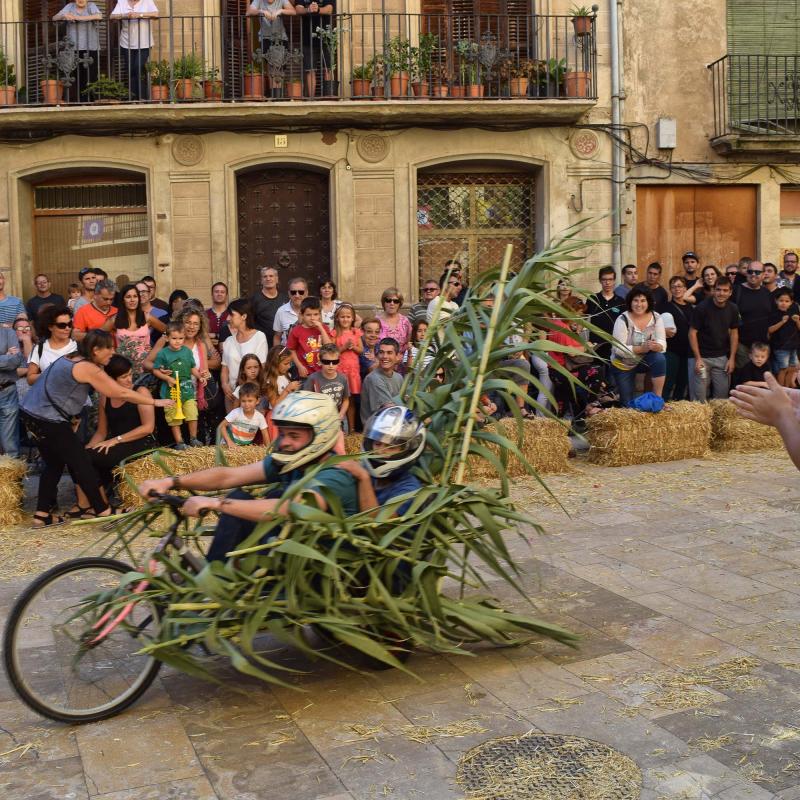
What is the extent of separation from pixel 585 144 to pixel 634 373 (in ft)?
20.9

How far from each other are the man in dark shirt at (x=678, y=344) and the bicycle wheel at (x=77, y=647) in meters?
9.30

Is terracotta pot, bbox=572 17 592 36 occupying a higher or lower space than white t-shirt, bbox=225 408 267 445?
higher

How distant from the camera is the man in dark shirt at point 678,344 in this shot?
13.3 m

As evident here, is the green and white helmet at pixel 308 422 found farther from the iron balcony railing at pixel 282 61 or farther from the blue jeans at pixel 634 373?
the iron balcony railing at pixel 282 61

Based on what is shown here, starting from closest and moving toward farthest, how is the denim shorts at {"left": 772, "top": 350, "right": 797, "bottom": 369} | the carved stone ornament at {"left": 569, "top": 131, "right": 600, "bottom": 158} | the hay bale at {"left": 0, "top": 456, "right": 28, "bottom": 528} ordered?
the hay bale at {"left": 0, "top": 456, "right": 28, "bottom": 528}
the denim shorts at {"left": 772, "top": 350, "right": 797, "bottom": 369}
the carved stone ornament at {"left": 569, "top": 131, "right": 600, "bottom": 158}

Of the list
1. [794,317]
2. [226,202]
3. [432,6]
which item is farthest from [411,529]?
[432,6]

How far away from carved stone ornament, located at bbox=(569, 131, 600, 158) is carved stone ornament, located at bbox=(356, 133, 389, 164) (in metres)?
2.93

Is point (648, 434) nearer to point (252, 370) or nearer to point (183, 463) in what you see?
point (252, 370)

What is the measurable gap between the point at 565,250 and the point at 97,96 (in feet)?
40.7

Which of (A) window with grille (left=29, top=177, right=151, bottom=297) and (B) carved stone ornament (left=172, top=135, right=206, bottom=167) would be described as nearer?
(B) carved stone ornament (left=172, top=135, right=206, bottom=167)

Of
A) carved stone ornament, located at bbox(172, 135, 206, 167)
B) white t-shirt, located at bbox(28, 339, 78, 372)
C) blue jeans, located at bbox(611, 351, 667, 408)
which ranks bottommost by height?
blue jeans, located at bbox(611, 351, 667, 408)

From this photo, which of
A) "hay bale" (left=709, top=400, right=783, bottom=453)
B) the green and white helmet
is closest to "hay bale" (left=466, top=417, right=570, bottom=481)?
"hay bale" (left=709, top=400, right=783, bottom=453)

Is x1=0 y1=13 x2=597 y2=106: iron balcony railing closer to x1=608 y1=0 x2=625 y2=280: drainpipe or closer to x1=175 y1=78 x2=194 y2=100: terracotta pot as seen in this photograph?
x1=175 y1=78 x2=194 y2=100: terracotta pot

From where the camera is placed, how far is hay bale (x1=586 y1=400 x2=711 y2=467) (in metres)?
11.5
